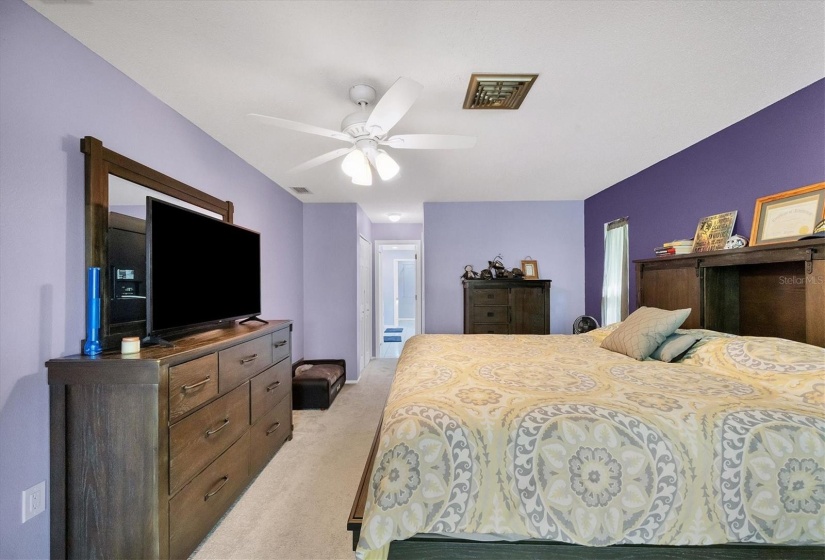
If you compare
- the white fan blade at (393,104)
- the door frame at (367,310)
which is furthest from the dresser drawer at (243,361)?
the door frame at (367,310)

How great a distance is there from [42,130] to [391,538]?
86.7 inches

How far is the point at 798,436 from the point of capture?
1054mm

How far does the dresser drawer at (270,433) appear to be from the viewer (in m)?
2.10

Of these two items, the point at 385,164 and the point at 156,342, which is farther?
the point at 385,164

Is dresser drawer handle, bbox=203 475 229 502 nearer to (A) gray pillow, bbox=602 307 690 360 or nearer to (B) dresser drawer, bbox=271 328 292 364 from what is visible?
(B) dresser drawer, bbox=271 328 292 364

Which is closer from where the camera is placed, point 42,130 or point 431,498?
point 431,498

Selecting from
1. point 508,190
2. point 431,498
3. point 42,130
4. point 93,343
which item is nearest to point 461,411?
point 431,498

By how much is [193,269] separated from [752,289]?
3.63 meters

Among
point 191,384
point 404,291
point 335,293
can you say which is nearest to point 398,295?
point 404,291

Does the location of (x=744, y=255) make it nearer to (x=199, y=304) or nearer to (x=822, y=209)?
(x=822, y=209)

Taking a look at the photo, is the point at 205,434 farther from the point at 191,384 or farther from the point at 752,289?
the point at 752,289

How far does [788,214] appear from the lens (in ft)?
6.21

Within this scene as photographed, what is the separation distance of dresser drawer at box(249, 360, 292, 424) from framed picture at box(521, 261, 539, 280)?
131 inches

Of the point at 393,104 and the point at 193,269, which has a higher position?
the point at 393,104
